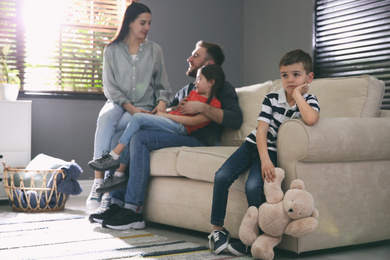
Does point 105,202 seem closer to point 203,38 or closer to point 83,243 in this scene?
point 83,243

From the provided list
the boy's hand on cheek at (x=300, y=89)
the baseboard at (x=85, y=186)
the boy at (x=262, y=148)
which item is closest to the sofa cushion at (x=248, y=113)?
the boy at (x=262, y=148)

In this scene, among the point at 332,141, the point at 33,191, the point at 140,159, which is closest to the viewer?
the point at 332,141

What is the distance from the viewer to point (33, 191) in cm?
330

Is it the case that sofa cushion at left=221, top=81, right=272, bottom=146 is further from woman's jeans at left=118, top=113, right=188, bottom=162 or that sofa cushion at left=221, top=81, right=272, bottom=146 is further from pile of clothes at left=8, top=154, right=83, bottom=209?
pile of clothes at left=8, top=154, right=83, bottom=209

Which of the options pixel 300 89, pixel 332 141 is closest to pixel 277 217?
pixel 332 141

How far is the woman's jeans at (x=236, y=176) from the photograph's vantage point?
2.07 meters

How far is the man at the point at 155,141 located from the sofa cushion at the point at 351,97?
0.58 metres

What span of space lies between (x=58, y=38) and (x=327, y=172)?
2.75 m

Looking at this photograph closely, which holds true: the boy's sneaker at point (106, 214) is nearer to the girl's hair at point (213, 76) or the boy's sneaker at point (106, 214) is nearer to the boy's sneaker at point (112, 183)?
the boy's sneaker at point (112, 183)

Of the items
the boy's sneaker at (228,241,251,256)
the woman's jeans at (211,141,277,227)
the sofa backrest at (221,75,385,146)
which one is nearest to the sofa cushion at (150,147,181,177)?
the woman's jeans at (211,141,277,227)

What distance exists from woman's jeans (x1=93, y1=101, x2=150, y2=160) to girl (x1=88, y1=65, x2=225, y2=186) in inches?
9.1

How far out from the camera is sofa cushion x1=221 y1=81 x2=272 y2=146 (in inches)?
116

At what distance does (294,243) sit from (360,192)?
1.33 ft

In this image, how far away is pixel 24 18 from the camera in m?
4.01
